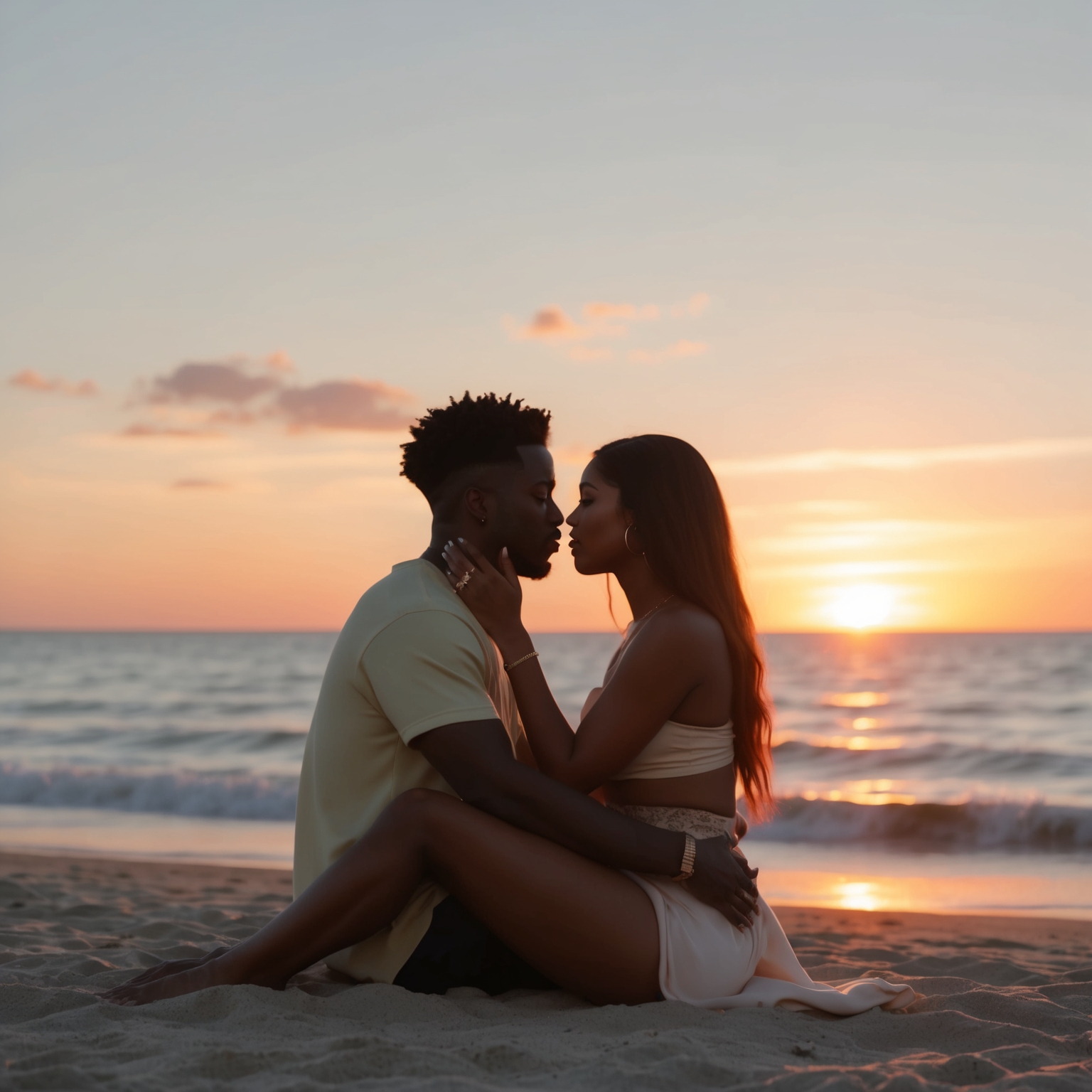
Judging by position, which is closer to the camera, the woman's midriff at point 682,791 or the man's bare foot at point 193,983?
the man's bare foot at point 193,983

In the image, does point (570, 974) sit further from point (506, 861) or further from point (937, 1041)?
point (937, 1041)

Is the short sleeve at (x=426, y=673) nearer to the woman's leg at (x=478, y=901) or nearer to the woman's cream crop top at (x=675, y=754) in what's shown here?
the woman's leg at (x=478, y=901)

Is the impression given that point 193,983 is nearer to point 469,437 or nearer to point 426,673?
point 426,673

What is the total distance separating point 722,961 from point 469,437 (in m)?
Result: 1.92

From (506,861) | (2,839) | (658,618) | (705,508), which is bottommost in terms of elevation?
(2,839)

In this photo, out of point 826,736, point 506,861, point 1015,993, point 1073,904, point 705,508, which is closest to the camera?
point 506,861

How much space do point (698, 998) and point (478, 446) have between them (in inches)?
76.2

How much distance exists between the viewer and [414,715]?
316cm

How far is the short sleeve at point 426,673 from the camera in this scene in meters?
3.15

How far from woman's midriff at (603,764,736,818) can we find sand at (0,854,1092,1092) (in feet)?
1.98

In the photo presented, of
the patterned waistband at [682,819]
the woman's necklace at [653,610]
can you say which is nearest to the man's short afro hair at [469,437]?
the woman's necklace at [653,610]

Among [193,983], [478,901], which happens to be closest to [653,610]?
[478,901]

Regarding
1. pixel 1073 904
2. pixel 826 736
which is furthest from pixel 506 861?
pixel 826 736

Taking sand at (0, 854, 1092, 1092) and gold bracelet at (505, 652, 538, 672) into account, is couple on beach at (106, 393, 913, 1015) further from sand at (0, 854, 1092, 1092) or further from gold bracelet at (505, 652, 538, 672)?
sand at (0, 854, 1092, 1092)
